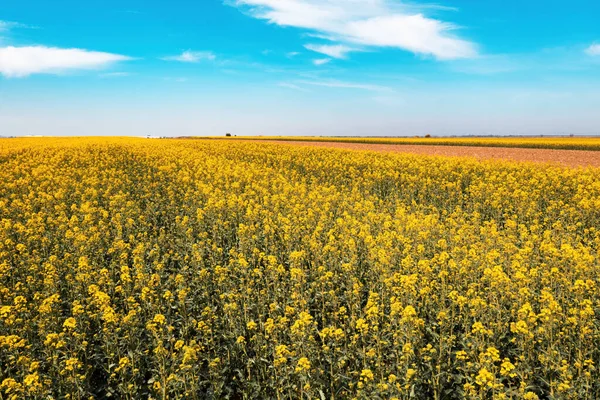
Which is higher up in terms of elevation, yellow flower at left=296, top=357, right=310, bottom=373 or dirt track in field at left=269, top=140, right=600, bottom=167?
dirt track in field at left=269, top=140, right=600, bottom=167

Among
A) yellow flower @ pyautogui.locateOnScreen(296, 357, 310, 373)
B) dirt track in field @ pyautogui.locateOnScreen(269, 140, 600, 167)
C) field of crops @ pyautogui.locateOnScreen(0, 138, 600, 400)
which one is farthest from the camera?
dirt track in field @ pyautogui.locateOnScreen(269, 140, 600, 167)

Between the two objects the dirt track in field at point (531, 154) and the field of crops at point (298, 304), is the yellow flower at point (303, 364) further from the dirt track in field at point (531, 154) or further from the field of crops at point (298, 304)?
the dirt track in field at point (531, 154)

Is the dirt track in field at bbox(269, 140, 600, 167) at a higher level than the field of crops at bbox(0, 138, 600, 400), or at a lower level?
higher

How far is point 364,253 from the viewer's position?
8.80 m

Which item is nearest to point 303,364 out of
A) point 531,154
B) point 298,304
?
point 298,304

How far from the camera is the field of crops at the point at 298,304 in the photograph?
4914mm

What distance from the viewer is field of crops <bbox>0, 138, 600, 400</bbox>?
4914mm

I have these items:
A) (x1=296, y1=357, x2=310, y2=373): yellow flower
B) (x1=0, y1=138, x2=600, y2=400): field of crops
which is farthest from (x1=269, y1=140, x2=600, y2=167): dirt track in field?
(x1=296, y1=357, x2=310, y2=373): yellow flower

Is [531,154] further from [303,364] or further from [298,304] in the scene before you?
[303,364]

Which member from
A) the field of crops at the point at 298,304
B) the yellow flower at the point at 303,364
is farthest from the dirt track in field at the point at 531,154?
the yellow flower at the point at 303,364

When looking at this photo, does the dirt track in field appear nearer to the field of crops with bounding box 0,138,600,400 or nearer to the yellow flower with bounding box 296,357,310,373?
the field of crops with bounding box 0,138,600,400

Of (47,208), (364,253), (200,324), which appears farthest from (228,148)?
(200,324)

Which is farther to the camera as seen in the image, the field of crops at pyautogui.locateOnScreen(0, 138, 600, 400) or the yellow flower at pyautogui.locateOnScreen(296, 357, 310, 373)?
the field of crops at pyautogui.locateOnScreen(0, 138, 600, 400)

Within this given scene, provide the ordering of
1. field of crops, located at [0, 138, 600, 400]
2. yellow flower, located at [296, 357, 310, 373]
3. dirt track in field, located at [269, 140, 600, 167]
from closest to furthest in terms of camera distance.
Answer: yellow flower, located at [296, 357, 310, 373] → field of crops, located at [0, 138, 600, 400] → dirt track in field, located at [269, 140, 600, 167]
